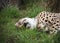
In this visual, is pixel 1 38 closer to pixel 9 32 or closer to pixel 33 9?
pixel 9 32

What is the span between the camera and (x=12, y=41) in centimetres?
500

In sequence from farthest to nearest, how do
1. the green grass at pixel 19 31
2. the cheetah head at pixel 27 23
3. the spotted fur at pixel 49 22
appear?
the cheetah head at pixel 27 23 → the spotted fur at pixel 49 22 → the green grass at pixel 19 31

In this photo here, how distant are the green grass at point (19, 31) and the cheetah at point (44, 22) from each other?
0.17 metres

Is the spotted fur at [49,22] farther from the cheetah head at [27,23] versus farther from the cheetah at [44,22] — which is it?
the cheetah head at [27,23]

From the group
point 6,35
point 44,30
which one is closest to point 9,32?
point 6,35

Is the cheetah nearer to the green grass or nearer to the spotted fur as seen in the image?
the spotted fur

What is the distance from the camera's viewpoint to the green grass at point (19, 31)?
504cm

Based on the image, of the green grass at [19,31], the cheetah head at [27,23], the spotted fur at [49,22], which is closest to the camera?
the green grass at [19,31]

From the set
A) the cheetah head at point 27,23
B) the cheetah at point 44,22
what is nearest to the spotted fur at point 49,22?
the cheetah at point 44,22

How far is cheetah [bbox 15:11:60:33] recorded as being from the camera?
6.20 meters

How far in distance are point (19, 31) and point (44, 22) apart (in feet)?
2.08

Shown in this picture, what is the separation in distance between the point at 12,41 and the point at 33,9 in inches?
107

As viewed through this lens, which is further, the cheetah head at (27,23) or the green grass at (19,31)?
the cheetah head at (27,23)

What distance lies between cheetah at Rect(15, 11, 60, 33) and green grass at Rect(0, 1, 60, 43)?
0.57 ft
